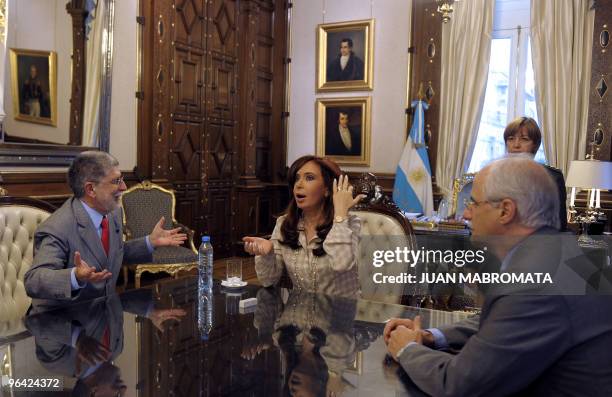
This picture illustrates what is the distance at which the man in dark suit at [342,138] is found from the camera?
26.5ft

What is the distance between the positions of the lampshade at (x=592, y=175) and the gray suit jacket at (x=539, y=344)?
4.47 metres

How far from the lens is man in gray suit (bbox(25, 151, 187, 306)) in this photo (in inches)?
90.7

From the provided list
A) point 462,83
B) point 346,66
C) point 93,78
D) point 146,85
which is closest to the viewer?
point 93,78

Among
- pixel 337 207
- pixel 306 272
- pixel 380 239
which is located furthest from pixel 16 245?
pixel 380 239

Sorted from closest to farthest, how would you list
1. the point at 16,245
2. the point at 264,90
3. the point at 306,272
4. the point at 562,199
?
the point at 562,199 → the point at 306,272 → the point at 16,245 → the point at 264,90

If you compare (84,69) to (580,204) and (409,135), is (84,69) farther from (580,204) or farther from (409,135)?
(580,204)

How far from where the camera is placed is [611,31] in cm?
646

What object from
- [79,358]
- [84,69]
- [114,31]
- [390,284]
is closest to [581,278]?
[79,358]

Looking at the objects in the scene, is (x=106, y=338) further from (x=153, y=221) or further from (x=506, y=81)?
(x=506, y=81)

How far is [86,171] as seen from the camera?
2705 mm

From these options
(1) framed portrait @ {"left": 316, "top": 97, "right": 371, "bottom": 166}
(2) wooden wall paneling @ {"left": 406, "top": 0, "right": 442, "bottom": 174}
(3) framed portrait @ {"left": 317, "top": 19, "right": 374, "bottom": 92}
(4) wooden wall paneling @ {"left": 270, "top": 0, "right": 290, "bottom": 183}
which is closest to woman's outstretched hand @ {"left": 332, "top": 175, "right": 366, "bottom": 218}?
(2) wooden wall paneling @ {"left": 406, "top": 0, "right": 442, "bottom": 174}

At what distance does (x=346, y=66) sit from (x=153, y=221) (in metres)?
3.76

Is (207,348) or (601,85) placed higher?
(601,85)

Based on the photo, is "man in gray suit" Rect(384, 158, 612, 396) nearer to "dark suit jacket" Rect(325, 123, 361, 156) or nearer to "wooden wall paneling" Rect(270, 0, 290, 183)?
"dark suit jacket" Rect(325, 123, 361, 156)
